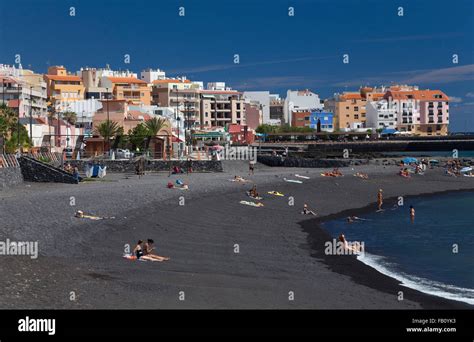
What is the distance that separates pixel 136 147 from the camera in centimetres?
6888

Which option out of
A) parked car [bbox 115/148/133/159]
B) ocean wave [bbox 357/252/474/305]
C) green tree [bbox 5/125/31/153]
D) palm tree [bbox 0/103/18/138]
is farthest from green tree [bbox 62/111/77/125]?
ocean wave [bbox 357/252/474/305]

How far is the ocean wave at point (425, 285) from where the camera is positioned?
21328 mm

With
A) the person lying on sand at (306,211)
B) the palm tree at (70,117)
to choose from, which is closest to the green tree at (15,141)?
the person lying on sand at (306,211)

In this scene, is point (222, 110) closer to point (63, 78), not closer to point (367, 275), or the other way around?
point (63, 78)

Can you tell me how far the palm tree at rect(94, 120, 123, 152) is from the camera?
68625mm

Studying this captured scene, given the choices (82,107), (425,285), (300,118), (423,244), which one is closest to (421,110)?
(300,118)

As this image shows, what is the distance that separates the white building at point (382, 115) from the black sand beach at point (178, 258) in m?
121

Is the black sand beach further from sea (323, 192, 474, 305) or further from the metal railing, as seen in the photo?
the metal railing

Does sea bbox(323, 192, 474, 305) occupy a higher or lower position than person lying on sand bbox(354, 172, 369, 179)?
lower

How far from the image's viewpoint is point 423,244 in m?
32.1

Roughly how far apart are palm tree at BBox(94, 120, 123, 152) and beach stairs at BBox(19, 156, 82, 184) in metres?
23.2
